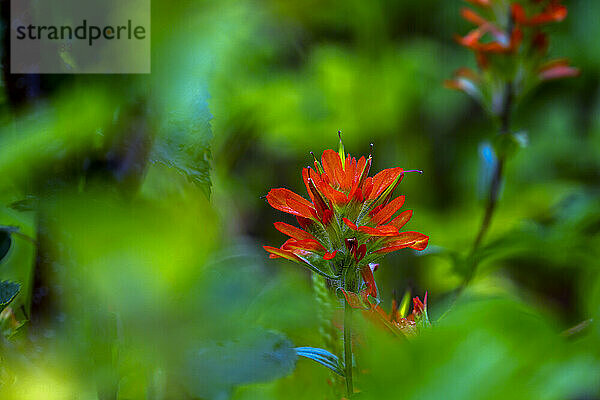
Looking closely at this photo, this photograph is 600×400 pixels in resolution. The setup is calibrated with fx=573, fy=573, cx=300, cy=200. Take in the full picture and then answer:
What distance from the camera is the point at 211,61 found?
12.1 inches

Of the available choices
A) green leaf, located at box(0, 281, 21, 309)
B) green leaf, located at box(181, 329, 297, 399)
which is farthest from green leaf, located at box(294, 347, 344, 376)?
green leaf, located at box(0, 281, 21, 309)

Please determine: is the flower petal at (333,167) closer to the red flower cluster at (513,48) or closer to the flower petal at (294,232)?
the flower petal at (294,232)

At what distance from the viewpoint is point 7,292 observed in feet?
0.73

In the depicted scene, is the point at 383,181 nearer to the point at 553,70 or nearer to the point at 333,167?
the point at 333,167

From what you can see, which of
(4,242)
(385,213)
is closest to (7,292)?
(4,242)

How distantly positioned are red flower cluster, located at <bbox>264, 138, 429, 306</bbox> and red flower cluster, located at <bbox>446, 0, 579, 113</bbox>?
31 centimetres

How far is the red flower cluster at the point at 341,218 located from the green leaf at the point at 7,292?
10cm

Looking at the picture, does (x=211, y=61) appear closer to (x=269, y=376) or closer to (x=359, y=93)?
(x=269, y=376)

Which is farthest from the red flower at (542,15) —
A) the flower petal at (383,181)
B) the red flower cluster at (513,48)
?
the flower petal at (383,181)

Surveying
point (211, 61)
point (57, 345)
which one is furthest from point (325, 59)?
point (57, 345)

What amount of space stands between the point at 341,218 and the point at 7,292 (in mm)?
133

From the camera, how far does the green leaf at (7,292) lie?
22cm

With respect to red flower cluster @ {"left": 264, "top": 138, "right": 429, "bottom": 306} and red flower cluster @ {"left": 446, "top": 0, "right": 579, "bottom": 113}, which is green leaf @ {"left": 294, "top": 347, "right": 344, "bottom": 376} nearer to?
red flower cluster @ {"left": 264, "top": 138, "right": 429, "bottom": 306}

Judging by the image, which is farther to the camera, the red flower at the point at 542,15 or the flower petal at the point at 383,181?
the red flower at the point at 542,15
